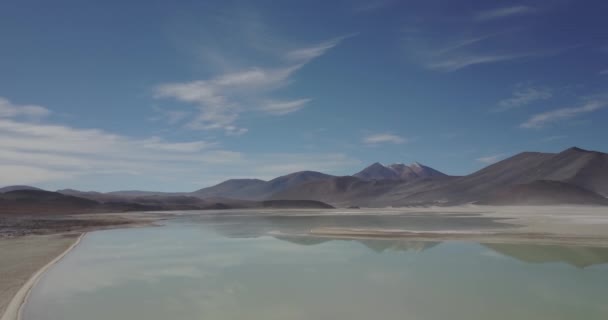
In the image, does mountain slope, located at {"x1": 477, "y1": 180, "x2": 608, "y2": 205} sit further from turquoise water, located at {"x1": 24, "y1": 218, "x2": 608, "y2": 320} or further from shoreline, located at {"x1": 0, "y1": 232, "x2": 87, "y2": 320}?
shoreline, located at {"x1": 0, "y1": 232, "x2": 87, "y2": 320}

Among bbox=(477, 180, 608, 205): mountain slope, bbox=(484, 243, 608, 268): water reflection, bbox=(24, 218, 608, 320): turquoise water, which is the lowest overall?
bbox=(24, 218, 608, 320): turquoise water

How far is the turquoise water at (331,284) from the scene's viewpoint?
11688 millimetres

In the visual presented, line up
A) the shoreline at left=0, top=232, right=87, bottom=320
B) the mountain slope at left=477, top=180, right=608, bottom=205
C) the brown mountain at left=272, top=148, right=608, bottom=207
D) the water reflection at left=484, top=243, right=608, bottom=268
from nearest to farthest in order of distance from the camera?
the shoreline at left=0, top=232, right=87, bottom=320 → the water reflection at left=484, top=243, right=608, bottom=268 → the mountain slope at left=477, top=180, right=608, bottom=205 → the brown mountain at left=272, top=148, right=608, bottom=207

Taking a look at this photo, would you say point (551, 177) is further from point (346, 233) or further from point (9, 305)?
point (9, 305)

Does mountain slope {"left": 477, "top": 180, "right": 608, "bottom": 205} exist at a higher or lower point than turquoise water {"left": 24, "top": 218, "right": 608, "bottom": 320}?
higher

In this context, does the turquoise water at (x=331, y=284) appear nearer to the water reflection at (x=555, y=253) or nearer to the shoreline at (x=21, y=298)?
the water reflection at (x=555, y=253)

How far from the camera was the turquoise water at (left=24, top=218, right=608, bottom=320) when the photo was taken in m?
11.7

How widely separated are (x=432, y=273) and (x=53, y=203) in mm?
110461

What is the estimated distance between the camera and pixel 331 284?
15094 mm

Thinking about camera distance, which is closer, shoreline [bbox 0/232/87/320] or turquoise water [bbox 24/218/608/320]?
shoreline [bbox 0/232/87/320]

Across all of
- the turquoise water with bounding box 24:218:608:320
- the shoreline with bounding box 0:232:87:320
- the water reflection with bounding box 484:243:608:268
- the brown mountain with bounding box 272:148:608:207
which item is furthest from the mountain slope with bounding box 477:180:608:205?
the shoreline with bounding box 0:232:87:320

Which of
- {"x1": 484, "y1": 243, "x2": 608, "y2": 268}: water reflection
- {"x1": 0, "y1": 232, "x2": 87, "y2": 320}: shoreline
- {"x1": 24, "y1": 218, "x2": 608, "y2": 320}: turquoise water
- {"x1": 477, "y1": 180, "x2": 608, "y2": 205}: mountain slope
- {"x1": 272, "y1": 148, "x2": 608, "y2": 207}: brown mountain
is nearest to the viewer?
{"x1": 0, "y1": 232, "x2": 87, "y2": 320}: shoreline

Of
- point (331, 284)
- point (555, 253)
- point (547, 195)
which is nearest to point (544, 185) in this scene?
point (547, 195)

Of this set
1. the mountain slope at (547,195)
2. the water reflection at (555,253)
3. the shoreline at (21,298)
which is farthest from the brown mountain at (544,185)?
the shoreline at (21,298)
